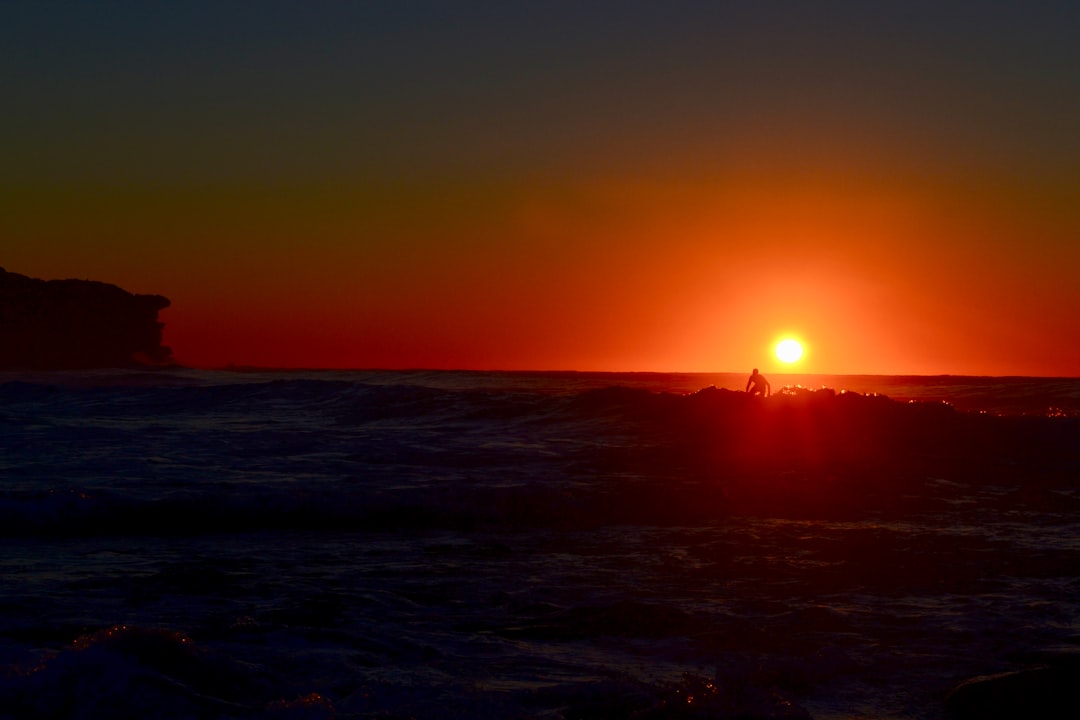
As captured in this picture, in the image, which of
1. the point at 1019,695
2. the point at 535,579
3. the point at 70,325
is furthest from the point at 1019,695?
the point at 70,325

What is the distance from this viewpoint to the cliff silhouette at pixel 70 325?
9531cm

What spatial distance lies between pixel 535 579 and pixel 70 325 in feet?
323

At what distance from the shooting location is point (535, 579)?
9375 mm

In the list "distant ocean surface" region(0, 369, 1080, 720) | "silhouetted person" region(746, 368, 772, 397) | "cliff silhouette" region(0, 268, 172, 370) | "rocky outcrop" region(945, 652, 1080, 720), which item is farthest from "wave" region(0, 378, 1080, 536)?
"cliff silhouette" region(0, 268, 172, 370)

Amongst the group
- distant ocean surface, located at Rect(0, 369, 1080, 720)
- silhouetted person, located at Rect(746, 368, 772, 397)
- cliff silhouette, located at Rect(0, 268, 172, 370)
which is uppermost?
cliff silhouette, located at Rect(0, 268, 172, 370)

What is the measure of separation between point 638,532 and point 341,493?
15.0 feet

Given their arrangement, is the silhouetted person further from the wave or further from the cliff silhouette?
the cliff silhouette

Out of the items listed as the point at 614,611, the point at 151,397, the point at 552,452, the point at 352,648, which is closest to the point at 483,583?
the point at 614,611

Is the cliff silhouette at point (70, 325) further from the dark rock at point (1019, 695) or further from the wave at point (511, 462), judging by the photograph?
the dark rock at point (1019, 695)

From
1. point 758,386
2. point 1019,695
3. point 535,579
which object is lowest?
point 535,579

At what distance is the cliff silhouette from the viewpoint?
95312 mm

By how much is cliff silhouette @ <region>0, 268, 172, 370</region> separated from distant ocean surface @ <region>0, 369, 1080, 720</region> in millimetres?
81700

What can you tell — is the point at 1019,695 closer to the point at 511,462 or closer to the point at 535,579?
the point at 535,579

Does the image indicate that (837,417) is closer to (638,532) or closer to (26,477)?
(638,532)
